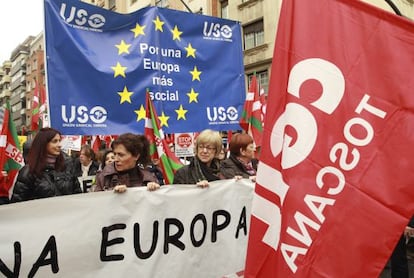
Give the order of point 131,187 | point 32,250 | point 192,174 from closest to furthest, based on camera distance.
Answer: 1. point 32,250
2. point 131,187
3. point 192,174

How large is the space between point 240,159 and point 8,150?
2278mm

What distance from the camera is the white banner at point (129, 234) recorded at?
97.9 inches

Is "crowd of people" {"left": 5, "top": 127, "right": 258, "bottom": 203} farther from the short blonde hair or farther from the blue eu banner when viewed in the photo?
the blue eu banner

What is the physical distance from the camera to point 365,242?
142 cm

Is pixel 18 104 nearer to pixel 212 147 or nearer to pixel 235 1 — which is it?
pixel 235 1

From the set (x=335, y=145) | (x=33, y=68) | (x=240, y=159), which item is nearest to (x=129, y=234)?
(x=240, y=159)

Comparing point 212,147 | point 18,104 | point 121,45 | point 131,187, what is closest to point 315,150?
point 131,187

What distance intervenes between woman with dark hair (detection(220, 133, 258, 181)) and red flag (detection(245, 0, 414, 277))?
85.3 inches

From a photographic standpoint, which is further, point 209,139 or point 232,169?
point 232,169

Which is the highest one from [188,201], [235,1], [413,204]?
[235,1]

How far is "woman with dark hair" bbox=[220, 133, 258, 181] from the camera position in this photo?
384cm

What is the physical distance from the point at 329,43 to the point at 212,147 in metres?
2.07

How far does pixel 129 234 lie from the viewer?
2.78 m

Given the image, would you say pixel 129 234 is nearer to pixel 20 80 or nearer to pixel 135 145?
pixel 135 145
